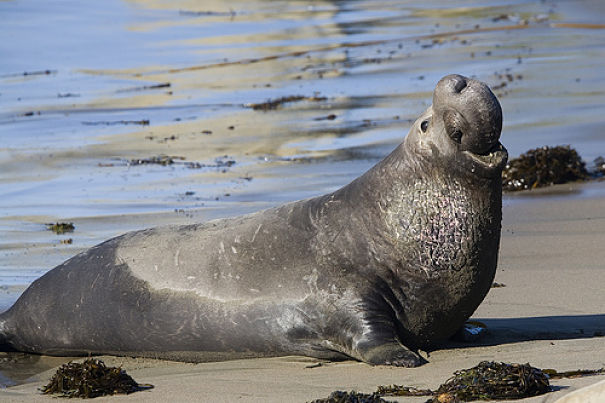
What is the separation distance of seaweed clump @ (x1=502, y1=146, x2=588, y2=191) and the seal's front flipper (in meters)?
5.13

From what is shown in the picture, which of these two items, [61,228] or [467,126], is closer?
[467,126]

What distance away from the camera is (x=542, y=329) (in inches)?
247

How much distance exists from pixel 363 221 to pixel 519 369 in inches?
62.5

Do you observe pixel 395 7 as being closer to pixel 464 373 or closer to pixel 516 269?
pixel 516 269

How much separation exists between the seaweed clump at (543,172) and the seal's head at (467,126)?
15.9ft

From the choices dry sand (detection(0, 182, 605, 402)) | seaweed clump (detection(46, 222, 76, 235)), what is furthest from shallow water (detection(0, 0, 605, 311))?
dry sand (detection(0, 182, 605, 402))

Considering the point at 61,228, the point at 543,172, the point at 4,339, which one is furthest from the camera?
the point at 543,172

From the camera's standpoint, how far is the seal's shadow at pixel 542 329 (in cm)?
609

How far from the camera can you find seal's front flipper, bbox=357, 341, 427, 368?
5535 mm

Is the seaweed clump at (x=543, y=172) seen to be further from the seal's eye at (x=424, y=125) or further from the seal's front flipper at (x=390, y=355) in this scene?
the seal's front flipper at (x=390, y=355)

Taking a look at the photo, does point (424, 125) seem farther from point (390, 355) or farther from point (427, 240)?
point (390, 355)

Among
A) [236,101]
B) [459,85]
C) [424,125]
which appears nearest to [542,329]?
[424,125]

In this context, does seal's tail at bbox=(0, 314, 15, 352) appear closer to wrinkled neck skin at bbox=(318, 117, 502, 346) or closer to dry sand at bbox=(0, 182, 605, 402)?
dry sand at bbox=(0, 182, 605, 402)

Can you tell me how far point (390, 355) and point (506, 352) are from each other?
0.61m
